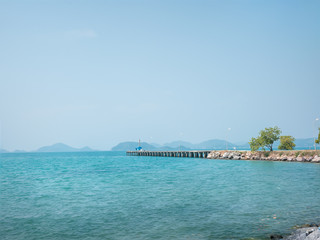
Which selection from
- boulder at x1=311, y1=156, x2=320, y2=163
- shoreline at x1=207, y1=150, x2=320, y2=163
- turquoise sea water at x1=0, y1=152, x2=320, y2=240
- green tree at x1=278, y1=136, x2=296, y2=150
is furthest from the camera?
green tree at x1=278, y1=136, x2=296, y2=150

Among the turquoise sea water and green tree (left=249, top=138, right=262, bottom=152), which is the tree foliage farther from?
the turquoise sea water

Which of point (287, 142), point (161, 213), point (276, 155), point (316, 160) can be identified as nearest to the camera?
point (161, 213)

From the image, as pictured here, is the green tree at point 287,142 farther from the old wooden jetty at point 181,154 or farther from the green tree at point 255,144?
the old wooden jetty at point 181,154

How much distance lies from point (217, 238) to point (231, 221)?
3447mm

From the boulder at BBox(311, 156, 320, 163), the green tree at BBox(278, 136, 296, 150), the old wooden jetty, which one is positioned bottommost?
the old wooden jetty

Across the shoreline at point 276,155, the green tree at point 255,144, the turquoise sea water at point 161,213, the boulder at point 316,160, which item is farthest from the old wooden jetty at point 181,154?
the turquoise sea water at point 161,213

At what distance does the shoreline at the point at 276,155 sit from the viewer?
61.9 m

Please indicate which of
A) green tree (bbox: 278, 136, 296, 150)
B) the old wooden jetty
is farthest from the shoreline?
the old wooden jetty

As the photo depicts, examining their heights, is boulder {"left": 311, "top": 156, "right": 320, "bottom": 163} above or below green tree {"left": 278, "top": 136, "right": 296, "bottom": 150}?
below

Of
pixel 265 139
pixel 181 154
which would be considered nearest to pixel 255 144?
pixel 265 139

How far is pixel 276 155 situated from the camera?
7138 cm

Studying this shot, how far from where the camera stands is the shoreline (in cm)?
6191

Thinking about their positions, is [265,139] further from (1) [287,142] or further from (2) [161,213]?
(2) [161,213]

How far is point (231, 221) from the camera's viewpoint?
690 inches
